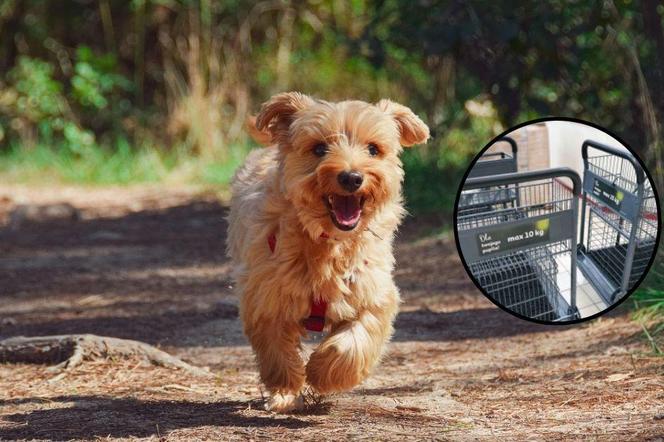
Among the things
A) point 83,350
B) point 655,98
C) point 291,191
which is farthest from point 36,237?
point 291,191

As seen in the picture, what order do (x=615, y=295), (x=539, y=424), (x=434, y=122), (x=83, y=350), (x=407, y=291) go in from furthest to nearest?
1. (x=434, y=122)
2. (x=407, y=291)
3. (x=83, y=350)
4. (x=615, y=295)
5. (x=539, y=424)

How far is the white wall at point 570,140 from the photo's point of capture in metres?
4.59

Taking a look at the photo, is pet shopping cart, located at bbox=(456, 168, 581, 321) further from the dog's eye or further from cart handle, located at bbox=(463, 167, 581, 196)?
the dog's eye

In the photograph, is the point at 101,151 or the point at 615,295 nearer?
the point at 615,295

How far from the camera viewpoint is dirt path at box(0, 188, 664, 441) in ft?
14.4

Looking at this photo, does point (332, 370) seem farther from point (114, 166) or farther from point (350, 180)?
point (114, 166)

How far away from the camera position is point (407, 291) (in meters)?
7.82

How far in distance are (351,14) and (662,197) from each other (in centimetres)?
890

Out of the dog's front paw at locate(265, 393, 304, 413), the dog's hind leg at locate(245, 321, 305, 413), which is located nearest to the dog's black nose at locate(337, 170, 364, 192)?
the dog's hind leg at locate(245, 321, 305, 413)

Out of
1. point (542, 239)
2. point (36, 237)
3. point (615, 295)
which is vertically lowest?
point (36, 237)

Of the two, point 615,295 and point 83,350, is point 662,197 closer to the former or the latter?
point 615,295

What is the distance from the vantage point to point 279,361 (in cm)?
477

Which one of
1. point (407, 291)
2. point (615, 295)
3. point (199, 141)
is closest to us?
point (615, 295)

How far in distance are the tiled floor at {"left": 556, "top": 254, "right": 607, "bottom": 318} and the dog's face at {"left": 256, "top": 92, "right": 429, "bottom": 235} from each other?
2.49ft
